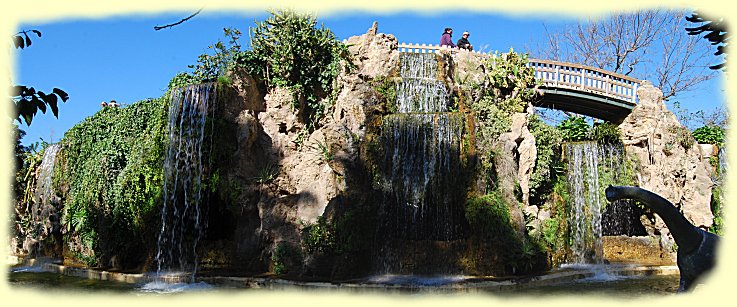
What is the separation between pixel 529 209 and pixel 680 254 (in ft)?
26.9

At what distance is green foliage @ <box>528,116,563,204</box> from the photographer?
16453 mm

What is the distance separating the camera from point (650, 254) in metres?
16.6

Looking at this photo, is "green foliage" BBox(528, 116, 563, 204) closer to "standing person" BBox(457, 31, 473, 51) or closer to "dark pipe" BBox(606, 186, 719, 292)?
"standing person" BBox(457, 31, 473, 51)

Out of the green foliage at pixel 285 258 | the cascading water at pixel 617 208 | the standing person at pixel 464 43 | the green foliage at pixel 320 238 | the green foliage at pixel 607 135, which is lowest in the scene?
the green foliage at pixel 285 258

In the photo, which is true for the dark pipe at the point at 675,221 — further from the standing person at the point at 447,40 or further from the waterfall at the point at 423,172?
the standing person at the point at 447,40

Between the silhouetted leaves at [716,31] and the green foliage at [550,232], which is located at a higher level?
the silhouetted leaves at [716,31]

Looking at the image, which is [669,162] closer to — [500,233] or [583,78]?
[583,78]

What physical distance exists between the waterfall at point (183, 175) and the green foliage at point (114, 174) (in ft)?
0.98

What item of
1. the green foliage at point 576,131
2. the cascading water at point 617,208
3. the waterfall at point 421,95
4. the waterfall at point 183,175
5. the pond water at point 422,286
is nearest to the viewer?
the pond water at point 422,286

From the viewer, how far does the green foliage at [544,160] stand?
54.0 ft

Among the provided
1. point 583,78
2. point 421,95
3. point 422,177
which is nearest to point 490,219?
point 422,177

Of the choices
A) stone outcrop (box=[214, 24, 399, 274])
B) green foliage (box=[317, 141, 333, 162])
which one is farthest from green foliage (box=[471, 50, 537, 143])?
green foliage (box=[317, 141, 333, 162])

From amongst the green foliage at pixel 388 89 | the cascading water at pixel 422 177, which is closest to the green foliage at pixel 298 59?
the green foliage at pixel 388 89

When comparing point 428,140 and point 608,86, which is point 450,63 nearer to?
point 428,140
